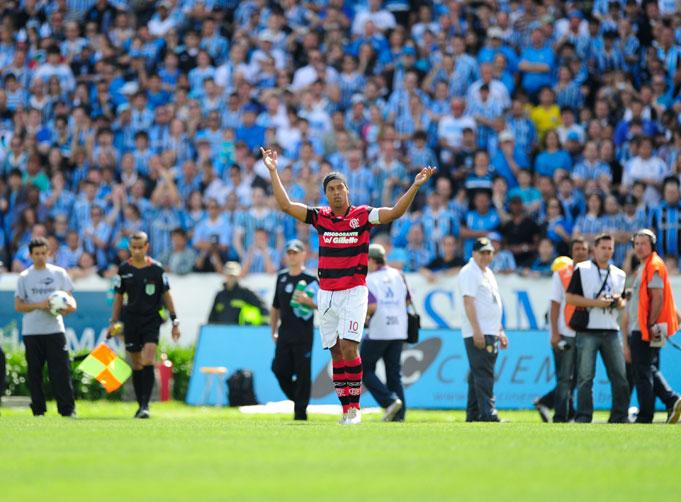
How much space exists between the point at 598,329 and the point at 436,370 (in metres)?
5.12

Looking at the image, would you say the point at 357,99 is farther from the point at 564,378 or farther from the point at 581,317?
the point at 581,317

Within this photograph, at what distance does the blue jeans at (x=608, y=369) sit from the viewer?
1538 cm

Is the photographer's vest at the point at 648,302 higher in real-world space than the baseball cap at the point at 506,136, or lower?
lower

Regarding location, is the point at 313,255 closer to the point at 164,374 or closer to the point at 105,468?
the point at 164,374

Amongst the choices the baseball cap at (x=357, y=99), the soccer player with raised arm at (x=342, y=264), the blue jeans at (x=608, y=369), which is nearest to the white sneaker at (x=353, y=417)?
the soccer player with raised arm at (x=342, y=264)

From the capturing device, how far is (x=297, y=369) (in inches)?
628

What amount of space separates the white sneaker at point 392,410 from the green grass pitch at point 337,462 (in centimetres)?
291

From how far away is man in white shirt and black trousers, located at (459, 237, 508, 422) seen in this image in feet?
50.6

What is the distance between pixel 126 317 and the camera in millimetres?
16141

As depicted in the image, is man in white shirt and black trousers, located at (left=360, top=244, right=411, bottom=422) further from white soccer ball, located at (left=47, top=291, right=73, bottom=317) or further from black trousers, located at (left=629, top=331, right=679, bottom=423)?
white soccer ball, located at (left=47, top=291, right=73, bottom=317)

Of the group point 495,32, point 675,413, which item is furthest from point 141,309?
point 495,32

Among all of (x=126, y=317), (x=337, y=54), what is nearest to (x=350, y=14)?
(x=337, y=54)

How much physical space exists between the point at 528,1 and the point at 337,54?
13.6ft

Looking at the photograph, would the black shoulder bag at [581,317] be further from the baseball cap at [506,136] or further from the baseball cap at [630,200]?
the baseball cap at [506,136]
